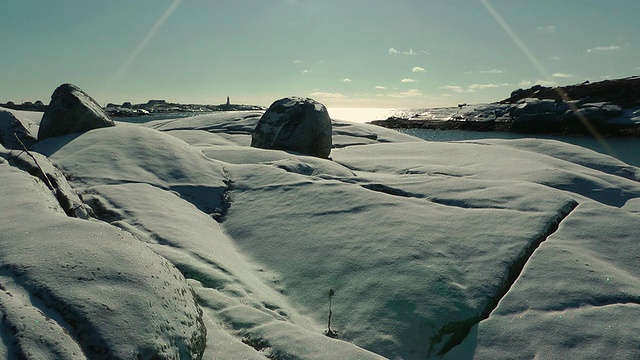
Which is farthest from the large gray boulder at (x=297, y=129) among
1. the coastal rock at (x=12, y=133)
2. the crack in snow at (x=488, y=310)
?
the crack in snow at (x=488, y=310)

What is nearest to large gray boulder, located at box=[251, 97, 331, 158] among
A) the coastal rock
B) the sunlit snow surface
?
the sunlit snow surface

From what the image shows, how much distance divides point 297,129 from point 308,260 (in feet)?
A: 16.3

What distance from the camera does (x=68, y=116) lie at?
6.98 metres

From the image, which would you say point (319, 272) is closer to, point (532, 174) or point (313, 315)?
point (313, 315)

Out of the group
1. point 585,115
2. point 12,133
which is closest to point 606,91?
point 585,115

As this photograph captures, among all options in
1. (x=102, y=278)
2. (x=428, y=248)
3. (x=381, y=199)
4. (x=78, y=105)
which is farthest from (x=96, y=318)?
(x=78, y=105)

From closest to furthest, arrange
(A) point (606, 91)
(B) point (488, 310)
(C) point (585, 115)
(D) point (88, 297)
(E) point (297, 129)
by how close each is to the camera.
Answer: (D) point (88, 297) → (B) point (488, 310) → (E) point (297, 129) → (C) point (585, 115) → (A) point (606, 91)

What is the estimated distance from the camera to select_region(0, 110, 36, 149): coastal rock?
657cm

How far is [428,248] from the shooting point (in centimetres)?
383

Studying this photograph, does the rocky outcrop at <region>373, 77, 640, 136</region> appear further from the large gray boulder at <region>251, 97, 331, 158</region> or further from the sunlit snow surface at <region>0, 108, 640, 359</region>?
the sunlit snow surface at <region>0, 108, 640, 359</region>

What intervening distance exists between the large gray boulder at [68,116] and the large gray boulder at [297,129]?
3.10 m

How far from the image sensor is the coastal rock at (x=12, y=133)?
21.6 ft

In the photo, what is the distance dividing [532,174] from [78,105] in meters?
7.32

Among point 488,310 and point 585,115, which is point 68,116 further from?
point 585,115
